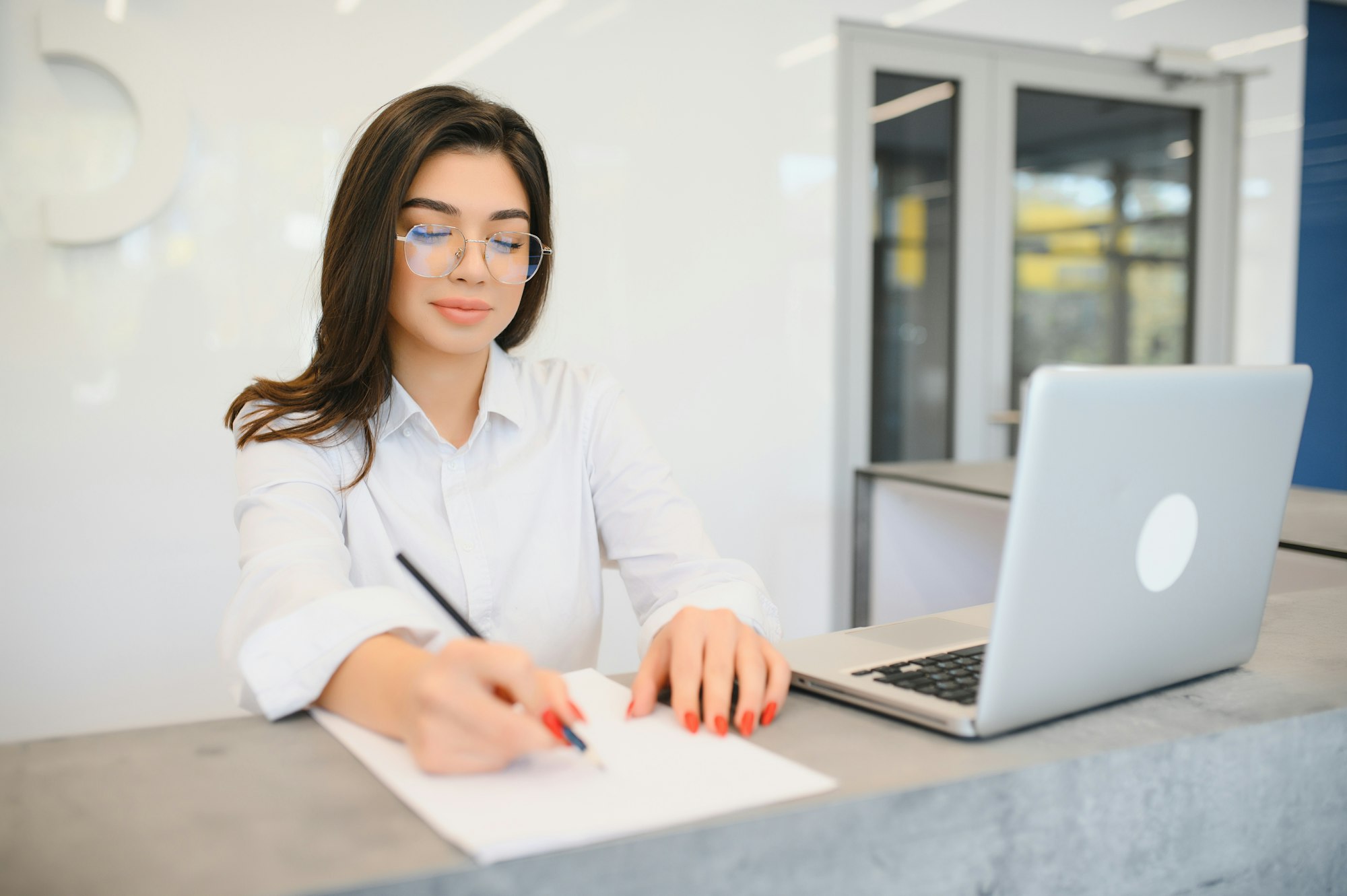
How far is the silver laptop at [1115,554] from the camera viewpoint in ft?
2.36

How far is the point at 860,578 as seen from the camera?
3.23 m

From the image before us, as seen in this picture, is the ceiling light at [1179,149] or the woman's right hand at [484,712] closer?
the woman's right hand at [484,712]

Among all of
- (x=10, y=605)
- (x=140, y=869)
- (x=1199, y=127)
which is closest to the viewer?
(x=140, y=869)

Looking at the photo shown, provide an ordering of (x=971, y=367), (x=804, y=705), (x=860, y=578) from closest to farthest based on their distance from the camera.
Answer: (x=804, y=705) → (x=860, y=578) → (x=971, y=367)

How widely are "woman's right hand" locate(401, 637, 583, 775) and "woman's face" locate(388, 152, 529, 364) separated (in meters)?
0.67

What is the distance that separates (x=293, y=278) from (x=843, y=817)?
→ 7.92 feet

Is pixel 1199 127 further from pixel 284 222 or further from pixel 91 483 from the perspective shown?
pixel 91 483

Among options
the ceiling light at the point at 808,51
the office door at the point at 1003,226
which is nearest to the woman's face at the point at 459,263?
the ceiling light at the point at 808,51

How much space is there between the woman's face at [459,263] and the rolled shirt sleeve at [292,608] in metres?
0.26

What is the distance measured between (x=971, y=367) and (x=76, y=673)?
283cm

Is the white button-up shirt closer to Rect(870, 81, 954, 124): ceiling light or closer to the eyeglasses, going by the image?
the eyeglasses

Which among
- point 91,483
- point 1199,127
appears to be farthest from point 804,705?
point 1199,127

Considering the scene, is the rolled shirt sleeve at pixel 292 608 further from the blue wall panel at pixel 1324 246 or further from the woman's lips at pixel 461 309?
the blue wall panel at pixel 1324 246

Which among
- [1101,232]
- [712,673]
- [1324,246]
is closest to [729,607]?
[712,673]
